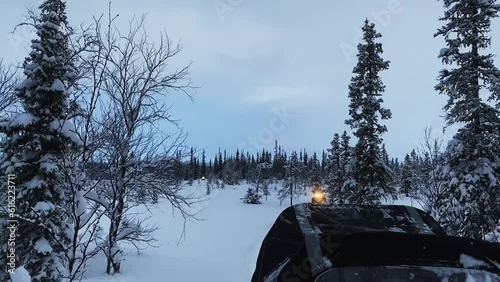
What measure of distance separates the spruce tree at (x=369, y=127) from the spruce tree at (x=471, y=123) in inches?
284

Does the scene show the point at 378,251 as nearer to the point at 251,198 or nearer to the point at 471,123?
the point at 471,123

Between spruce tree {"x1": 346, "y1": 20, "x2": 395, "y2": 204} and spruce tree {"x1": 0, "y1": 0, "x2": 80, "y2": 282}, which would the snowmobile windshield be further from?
spruce tree {"x1": 346, "y1": 20, "x2": 395, "y2": 204}

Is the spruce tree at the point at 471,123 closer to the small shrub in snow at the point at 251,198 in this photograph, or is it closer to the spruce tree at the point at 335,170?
the spruce tree at the point at 335,170

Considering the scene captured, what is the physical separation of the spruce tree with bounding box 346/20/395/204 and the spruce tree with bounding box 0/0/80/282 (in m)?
17.6

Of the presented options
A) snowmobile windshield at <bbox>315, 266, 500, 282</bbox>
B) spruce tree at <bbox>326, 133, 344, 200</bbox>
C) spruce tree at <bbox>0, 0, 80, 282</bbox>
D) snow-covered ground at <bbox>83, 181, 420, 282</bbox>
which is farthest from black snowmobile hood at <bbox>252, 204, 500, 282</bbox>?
spruce tree at <bbox>326, 133, 344, 200</bbox>

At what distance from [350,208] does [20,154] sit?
1272cm

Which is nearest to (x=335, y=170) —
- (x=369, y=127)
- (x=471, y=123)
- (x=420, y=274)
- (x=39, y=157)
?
(x=369, y=127)

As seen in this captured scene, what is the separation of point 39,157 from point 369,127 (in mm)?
18935

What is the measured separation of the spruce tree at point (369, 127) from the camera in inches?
930

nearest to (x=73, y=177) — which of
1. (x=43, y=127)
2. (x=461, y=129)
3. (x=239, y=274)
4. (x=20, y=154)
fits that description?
(x=43, y=127)

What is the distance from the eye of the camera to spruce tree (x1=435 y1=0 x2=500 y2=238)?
49.3 feet

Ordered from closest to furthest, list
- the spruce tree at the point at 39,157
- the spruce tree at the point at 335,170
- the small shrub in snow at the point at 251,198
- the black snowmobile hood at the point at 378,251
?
the black snowmobile hood at the point at 378,251
the spruce tree at the point at 39,157
the spruce tree at the point at 335,170
the small shrub in snow at the point at 251,198

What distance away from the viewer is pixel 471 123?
51.9 feet

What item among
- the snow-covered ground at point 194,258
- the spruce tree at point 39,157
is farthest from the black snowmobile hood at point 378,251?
the snow-covered ground at point 194,258
